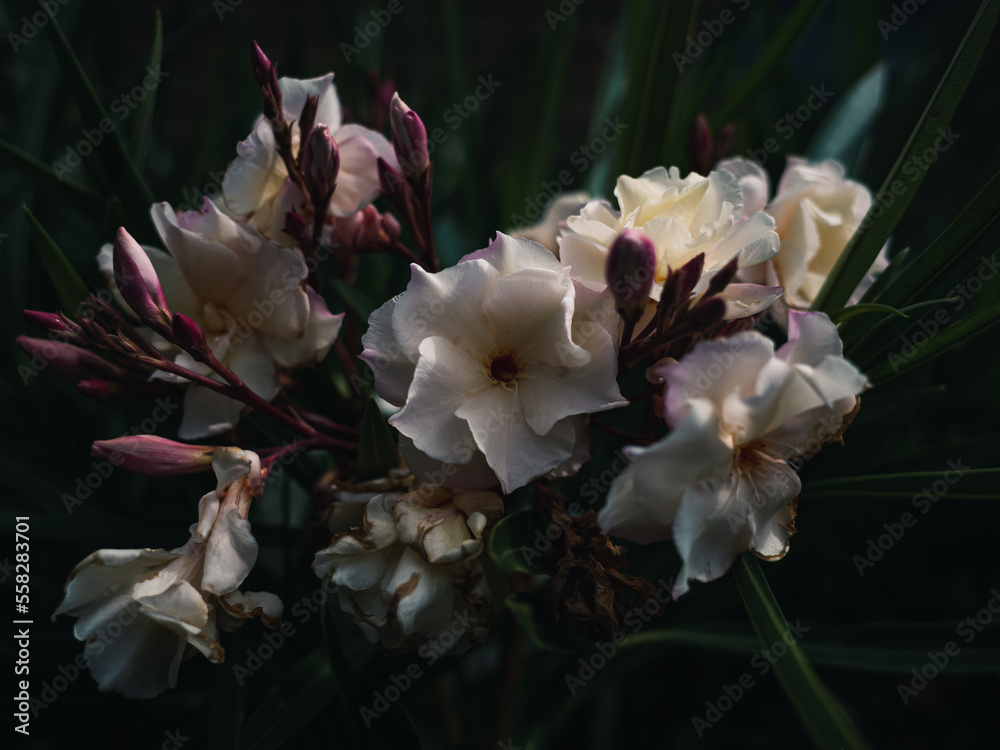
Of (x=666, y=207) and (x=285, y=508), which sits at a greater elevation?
(x=666, y=207)

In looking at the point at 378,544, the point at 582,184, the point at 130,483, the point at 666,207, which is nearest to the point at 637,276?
the point at 666,207

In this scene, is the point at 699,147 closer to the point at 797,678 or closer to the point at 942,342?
the point at 942,342

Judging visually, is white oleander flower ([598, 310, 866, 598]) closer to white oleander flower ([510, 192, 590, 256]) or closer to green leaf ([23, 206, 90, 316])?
white oleander flower ([510, 192, 590, 256])

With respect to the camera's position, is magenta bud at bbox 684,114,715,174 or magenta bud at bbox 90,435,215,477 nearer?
magenta bud at bbox 90,435,215,477

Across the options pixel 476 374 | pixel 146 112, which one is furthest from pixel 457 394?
pixel 146 112

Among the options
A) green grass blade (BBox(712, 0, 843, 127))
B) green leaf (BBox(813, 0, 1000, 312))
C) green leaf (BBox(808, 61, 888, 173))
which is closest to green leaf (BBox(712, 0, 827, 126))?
green grass blade (BBox(712, 0, 843, 127))

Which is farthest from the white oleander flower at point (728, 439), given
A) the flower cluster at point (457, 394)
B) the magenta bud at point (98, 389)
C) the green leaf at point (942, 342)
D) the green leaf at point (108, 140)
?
the green leaf at point (108, 140)

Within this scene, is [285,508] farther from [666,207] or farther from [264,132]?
[666,207]
